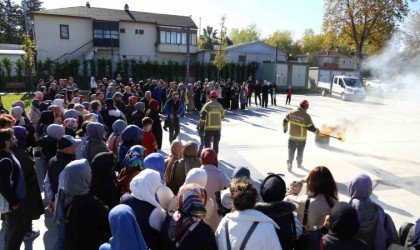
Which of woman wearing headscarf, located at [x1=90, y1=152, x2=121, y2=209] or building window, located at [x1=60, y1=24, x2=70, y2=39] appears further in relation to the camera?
building window, located at [x1=60, y1=24, x2=70, y2=39]

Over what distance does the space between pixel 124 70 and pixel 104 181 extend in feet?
108

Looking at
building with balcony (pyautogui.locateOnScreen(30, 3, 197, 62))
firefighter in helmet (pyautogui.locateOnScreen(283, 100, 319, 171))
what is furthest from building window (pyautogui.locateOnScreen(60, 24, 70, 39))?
firefighter in helmet (pyautogui.locateOnScreen(283, 100, 319, 171))

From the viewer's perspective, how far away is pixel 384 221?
3283mm

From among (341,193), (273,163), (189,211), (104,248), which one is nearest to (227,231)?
(189,211)

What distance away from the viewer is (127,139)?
554 centimetres

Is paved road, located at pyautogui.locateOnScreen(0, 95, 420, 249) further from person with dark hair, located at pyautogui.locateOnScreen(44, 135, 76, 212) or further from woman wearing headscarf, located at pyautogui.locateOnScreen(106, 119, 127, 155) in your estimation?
woman wearing headscarf, located at pyautogui.locateOnScreen(106, 119, 127, 155)

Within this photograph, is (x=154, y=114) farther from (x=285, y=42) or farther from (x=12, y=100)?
(x=285, y=42)

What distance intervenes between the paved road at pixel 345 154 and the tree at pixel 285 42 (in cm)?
6193

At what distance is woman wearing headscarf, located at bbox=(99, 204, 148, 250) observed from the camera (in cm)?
260

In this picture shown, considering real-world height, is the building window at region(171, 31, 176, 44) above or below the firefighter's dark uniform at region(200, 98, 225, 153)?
above

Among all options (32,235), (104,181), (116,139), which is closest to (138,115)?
(116,139)

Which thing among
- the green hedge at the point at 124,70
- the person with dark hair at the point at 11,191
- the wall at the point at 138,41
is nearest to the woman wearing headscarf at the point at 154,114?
the person with dark hair at the point at 11,191

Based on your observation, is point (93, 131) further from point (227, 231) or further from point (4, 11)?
point (4, 11)

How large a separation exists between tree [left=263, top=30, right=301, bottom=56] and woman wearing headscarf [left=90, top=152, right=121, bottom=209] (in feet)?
249
